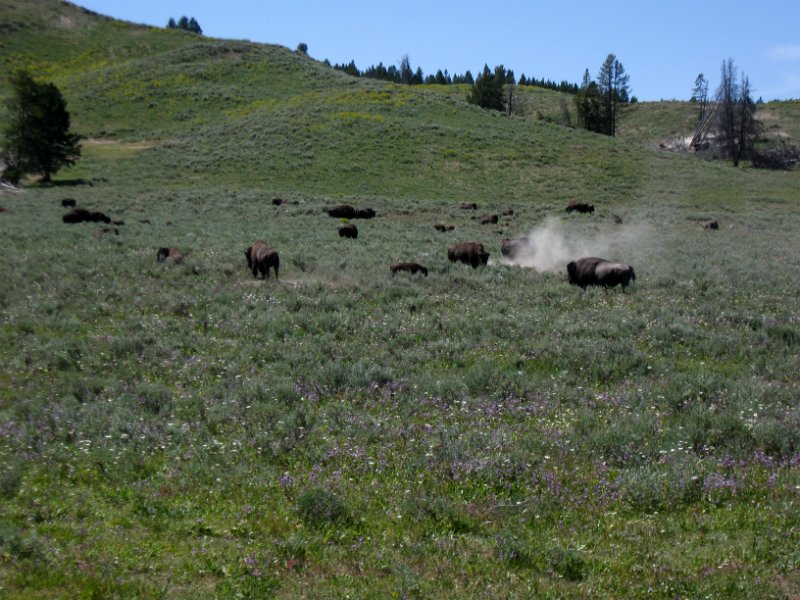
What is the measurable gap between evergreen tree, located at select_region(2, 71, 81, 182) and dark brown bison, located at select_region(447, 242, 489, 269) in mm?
37901

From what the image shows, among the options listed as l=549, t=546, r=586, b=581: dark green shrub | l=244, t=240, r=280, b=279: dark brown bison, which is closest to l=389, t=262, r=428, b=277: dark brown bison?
l=244, t=240, r=280, b=279: dark brown bison

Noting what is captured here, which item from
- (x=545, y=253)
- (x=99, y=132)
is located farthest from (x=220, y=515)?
(x=99, y=132)

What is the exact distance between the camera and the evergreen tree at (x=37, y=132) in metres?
46.7

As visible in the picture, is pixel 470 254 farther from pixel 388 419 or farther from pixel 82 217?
pixel 82 217

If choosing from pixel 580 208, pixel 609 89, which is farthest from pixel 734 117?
pixel 580 208

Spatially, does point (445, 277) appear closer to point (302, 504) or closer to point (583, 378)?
point (583, 378)

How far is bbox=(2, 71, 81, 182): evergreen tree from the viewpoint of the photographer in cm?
4672

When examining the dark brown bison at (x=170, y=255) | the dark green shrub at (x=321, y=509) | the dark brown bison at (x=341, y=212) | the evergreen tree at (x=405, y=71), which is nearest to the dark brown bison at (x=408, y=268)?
the dark brown bison at (x=170, y=255)

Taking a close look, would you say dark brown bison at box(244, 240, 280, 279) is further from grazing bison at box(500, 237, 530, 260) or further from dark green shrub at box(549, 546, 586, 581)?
dark green shrub at box(549, 546, 586, 581)

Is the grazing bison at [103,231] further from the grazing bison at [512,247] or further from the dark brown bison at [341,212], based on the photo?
the grazing bison at [512,247]

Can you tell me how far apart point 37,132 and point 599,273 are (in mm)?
43712

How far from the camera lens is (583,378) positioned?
10.7m

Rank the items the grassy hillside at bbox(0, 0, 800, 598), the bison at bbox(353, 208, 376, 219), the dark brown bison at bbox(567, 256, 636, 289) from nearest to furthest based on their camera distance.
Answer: the grassy hillside at bbox(0, 0, 800, 598), the dark brown bison at bbox(567, 256, 636, 289), the bison at bbox(353, 208, 376, 219)

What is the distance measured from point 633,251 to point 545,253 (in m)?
4.26
